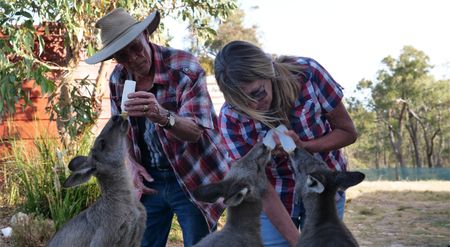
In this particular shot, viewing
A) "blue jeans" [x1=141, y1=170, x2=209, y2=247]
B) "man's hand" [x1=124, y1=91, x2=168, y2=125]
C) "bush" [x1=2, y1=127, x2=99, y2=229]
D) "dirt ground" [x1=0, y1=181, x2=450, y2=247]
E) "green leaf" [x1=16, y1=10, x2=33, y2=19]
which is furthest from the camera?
"dirt ground" [x1=0, y1=181, x2=450, y2=247]

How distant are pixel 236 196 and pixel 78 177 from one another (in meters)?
1.15

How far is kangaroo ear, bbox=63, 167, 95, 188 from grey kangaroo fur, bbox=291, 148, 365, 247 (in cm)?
150

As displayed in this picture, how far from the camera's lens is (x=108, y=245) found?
13.2 ft

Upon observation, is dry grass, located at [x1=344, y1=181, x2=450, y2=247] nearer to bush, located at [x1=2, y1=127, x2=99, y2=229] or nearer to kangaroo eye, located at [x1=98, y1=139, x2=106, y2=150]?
bush, located at [x1=2, y1=127, x2=99, y2=229]

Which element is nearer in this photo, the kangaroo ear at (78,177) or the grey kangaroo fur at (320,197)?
the grey kangaroo fur at (320,197)

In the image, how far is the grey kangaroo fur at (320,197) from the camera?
3.97m

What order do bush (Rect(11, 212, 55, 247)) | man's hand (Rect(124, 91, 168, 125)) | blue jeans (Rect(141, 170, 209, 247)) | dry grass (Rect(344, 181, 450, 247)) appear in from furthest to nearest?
dry grass (Rect(344, 181, 450, 247))
bush (Rect(11, 212, 55, 247))
blue jeans (Rect(141, 170, 209, 247))
man's hand (Rect(124, 91, 168, 125))

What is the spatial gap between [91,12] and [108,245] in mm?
6181

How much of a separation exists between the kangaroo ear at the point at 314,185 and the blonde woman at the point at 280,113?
29cm

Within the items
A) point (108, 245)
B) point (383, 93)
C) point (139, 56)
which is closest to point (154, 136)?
point (139, 56)

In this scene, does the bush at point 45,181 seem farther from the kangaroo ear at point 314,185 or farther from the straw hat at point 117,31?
the kangaroo ear at point 314,185

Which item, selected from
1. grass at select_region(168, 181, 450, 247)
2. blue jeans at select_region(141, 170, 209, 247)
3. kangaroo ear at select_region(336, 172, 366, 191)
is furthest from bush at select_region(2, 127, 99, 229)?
kangaroo ear at select_region(336, 172, 366, 191)

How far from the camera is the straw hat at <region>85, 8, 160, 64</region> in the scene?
14.1 feet

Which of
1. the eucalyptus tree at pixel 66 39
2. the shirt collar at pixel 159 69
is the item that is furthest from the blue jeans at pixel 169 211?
the eucalyptus tree at pixel 66 39
